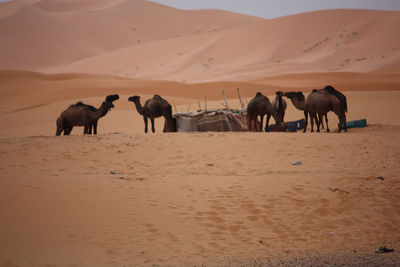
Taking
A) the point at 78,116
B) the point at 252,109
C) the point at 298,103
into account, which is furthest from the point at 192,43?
the point at 78,116

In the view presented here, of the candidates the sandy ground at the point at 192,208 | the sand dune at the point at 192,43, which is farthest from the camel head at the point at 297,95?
the sand dune at the point at 192,43

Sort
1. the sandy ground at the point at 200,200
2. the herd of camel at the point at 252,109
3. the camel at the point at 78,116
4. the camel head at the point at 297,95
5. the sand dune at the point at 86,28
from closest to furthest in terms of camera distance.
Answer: the sandy ground at the point at 200,200
the camel at the point at 78,116
the herd of camel at the point at 252,109
the camel head at the point at 297,95
the sand dune at the point at 86,28

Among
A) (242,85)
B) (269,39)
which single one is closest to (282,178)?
(242,85)

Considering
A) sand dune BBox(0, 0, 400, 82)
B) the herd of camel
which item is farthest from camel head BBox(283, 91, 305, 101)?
sand dune BBox(0, 0, 400, 82)

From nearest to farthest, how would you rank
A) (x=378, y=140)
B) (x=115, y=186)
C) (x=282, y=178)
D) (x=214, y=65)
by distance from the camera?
(x=115, y=186) → (x=282, y=178) → (x=378, y=140) → (x=214, y=65)

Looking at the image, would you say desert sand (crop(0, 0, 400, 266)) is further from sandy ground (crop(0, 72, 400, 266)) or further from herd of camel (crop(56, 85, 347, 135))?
herd of camel (crop(56, 85, 347, 135))

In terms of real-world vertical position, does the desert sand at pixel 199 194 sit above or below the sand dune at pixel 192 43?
below

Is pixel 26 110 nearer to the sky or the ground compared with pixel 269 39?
nearer to the ground

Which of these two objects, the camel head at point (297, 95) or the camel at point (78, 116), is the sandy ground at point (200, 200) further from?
the camel head at point (297, 95)

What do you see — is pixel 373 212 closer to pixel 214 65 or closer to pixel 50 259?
pixel 50 259

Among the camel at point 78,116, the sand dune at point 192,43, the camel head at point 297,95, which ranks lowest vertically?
the camel at point 78,116

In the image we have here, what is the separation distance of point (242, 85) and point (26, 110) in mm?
19435

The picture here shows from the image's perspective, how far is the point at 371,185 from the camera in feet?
30.4

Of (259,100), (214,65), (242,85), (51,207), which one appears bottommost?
(51,207)
